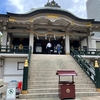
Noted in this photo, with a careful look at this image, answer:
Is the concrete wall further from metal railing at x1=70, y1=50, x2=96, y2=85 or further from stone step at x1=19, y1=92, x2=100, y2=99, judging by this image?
metal railing at x1=70, y1=50, x2=96, y2=85

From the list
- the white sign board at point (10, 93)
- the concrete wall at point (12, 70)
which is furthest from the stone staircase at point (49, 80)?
the concrete wall at point (12, 70)

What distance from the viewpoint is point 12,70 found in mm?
11406

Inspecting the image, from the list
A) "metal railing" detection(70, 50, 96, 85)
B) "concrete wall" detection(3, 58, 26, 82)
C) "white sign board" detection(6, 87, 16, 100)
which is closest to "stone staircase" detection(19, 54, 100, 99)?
"metal railing" detection(70, 50, 96, 85)

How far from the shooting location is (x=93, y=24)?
14203 millimetres

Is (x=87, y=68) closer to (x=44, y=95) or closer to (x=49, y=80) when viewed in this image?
(x=49, y=80)

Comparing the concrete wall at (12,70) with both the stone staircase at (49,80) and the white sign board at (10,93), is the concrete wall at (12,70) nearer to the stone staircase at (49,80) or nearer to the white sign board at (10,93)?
the stone staircase at (49,80)

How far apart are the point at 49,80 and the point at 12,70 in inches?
202

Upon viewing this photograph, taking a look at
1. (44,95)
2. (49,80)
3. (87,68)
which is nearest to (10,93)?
(44,95)

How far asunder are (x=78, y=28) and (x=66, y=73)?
10131 millimetres

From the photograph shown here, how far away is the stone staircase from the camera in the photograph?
6491 millimetres

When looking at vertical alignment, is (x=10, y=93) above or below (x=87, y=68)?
below

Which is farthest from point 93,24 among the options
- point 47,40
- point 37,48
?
point 37,48

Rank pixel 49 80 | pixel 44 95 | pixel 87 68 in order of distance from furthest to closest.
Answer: pixel 87 68
pixel 49 80
pixel 44 95

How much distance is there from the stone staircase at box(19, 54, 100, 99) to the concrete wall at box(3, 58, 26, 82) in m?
2.05
